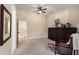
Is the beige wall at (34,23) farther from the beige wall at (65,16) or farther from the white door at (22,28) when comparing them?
the beige wall at (65,16)

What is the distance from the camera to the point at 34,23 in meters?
3.36

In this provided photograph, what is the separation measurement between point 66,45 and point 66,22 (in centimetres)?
68

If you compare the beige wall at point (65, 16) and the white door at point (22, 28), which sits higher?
the beige wall at point (65, 16)

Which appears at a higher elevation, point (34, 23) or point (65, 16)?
point (65, 16)

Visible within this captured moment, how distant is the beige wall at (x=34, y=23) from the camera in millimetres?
3033

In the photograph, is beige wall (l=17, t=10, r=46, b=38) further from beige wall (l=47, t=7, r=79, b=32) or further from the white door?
beige wall (l=47, t=7, r=79, b=32)

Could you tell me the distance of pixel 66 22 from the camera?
10.9 ft

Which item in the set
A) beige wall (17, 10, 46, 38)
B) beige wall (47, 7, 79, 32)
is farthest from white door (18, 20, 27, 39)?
beige wall (47, 7, 79, 32)

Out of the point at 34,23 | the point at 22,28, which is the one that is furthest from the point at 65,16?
the point at 22,28

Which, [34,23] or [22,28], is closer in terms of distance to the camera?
[22,28]

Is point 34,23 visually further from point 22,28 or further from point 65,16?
point 65,16

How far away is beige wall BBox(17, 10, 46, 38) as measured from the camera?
303cm

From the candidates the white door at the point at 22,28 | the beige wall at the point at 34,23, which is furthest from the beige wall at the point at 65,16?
the white door at the point at 22,28
